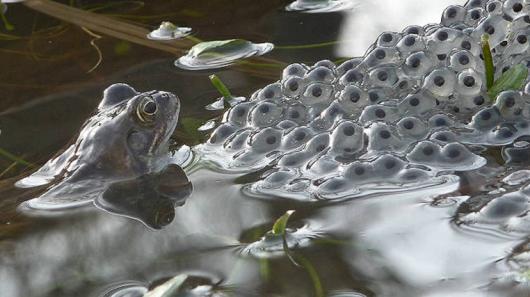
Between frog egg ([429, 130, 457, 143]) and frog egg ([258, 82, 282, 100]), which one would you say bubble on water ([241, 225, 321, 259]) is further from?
frog egg ([258, 82, 282, 100])

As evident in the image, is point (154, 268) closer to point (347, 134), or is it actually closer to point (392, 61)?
point (347, 134)

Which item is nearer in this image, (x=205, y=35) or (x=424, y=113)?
(x=424, y=113)

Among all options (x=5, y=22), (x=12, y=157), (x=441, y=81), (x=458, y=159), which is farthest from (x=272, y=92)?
(x=5, y=22)

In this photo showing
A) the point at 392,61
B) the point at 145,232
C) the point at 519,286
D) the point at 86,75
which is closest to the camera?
the point at 519,286

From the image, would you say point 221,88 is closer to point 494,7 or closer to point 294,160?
point 294,160

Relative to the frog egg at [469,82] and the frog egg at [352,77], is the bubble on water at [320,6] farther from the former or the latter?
the frog egg at [469,82]

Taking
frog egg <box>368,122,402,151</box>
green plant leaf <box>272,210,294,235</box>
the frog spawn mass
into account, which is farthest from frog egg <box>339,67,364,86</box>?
green plant leaf <box>272,210,294,235</box>

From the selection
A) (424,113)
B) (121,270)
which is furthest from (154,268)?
(424,113)
